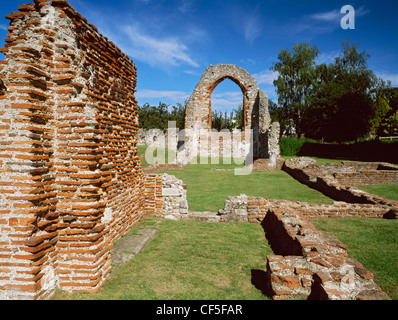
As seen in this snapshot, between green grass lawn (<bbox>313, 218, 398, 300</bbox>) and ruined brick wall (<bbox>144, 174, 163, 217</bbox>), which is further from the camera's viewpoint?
ruined brick wall (<bbox>144, 174, 163, 217</bbox>)

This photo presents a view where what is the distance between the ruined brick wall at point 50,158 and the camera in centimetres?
267

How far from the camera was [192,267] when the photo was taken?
3760 millimetres

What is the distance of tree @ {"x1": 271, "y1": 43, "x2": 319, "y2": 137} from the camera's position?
113 feet

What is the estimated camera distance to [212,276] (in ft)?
11.6

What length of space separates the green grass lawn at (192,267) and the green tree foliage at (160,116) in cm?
3401

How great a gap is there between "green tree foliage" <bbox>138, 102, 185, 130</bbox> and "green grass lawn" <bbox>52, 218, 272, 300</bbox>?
34.0 m

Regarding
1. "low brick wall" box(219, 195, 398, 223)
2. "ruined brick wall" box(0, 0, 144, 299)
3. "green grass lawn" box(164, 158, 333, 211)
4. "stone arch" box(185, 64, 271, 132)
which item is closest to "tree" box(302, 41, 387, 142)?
"stone arch" box(185, 64, 271, 132)

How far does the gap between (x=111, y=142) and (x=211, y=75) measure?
20.6 m

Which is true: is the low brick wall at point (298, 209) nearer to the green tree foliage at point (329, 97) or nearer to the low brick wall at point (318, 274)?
the low brick wall at point (318, 274)

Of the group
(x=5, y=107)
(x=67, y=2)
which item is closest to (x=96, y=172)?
(x=5, y=107)

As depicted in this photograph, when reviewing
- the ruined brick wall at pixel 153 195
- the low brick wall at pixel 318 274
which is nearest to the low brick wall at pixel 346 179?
the low brick wall at pixel 318 274

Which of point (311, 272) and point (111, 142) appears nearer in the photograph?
point (311, 272)

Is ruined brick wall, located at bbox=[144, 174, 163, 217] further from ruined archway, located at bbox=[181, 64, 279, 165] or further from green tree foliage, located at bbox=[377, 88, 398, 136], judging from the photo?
green tree foliage, located at bbox=[377, 88, 398, 136]

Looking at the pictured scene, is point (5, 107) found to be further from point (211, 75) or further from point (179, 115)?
point (179, 115)
